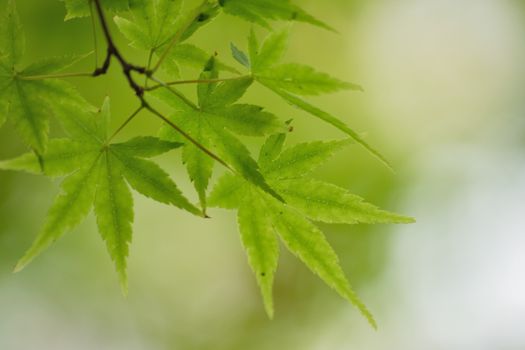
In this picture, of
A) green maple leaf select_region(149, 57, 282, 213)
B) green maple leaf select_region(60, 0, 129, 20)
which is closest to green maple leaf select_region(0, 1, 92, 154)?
green maple leaf select_region(60, 0, 129, 20)

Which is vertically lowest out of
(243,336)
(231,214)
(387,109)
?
(243,336)

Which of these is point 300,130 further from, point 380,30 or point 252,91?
point 380,30

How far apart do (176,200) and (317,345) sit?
611cm

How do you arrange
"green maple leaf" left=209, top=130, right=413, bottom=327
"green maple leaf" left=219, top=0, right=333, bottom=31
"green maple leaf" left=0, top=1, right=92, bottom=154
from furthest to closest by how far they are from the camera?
"green maple leaf" left=209, top=130, right=413, bottom=327
"green maple leaf" left=0, top=1, right=92, bottom=154
"green maple leaf" left=219, top=0, right=333, bottom=31

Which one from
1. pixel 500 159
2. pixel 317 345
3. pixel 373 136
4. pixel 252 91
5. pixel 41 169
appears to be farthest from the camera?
pixel 500 159

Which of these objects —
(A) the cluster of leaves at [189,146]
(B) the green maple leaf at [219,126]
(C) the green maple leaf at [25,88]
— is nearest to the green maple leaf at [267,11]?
(A) the cluster of leaves at [189,146]

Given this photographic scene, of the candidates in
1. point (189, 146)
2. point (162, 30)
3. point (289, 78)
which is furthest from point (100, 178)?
point (289, 78)

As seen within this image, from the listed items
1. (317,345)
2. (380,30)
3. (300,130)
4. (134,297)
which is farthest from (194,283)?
(380,30)

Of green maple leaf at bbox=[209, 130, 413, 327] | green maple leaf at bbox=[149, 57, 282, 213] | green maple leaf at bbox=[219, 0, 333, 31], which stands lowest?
green maple leaf at bbox=[209, 130, 413, 327]

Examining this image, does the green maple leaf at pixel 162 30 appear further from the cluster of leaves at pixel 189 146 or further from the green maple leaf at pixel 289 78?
the green maple leaf at pixel 289 78

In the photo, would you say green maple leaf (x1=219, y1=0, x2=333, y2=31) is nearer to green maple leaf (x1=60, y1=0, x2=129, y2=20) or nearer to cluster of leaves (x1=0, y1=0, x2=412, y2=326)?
cluster of leaves (x1=0, y1=0, x2=412, y2=326)

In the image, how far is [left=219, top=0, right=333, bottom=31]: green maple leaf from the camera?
1.22 metres

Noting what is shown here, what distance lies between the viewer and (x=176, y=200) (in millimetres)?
1402

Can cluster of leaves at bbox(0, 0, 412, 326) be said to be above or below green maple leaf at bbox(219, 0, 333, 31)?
below
